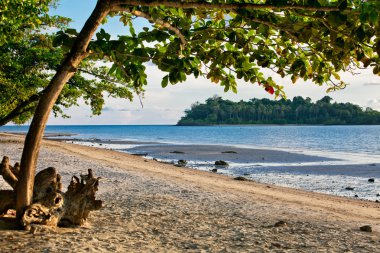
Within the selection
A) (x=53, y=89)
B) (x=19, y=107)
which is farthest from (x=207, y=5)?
(x=19, y=107)

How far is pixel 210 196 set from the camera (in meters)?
14.0

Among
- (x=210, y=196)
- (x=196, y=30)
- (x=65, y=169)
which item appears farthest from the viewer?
(x=65, y=169)

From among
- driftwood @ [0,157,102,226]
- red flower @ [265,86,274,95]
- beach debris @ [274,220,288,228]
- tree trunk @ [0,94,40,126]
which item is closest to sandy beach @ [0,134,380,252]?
beach debris @ [274,220,288,228]

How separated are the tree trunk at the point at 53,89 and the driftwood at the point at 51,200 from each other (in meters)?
0.55

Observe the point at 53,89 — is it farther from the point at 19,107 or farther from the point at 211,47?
the point at 19,107

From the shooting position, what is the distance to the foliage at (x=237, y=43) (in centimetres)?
550

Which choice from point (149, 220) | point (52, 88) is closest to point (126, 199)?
point (149, 220)

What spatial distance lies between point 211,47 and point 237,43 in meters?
0.70

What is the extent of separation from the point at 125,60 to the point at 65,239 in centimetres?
330

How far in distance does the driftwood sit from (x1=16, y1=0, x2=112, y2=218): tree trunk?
0.55 meters

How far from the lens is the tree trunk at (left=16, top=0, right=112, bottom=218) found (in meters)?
6.64

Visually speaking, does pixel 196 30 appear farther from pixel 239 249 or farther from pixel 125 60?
pixel 239 249

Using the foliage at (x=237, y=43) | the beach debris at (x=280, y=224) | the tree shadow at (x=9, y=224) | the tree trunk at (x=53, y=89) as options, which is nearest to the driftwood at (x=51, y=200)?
the tree shadow at (x=9, y=224)

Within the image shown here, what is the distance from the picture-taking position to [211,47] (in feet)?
24.0
